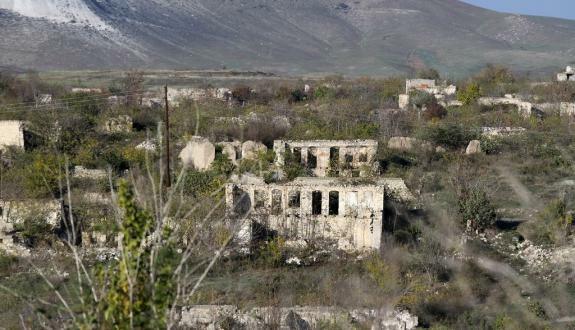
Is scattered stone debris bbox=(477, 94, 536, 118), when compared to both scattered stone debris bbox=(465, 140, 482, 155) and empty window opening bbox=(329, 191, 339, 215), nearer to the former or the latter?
scattered stone debris bbox=(465, 140, 482, 155)

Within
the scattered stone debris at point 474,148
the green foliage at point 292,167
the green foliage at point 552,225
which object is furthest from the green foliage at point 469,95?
the green foliage at point 552,225

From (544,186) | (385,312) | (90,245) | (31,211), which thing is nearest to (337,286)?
(385,312)

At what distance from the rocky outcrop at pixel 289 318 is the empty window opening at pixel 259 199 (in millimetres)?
4361

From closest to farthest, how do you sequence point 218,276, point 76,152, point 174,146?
point 218,276 → point 76,152 → point 174,146

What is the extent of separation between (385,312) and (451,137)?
14.9 meters

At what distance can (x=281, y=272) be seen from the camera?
40.7 feet

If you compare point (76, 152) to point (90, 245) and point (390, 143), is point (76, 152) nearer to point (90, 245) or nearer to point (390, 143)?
point (90, 245)

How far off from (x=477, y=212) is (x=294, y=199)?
421 cm

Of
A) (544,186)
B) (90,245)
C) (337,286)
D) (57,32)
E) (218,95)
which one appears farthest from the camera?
(57,32)

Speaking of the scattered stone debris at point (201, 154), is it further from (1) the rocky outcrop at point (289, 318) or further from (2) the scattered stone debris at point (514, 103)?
(2) the scattered stone debris at point (514, 103)

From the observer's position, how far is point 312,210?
1438cm

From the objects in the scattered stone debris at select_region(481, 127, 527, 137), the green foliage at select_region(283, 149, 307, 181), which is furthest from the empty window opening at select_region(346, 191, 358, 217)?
the scattered stone debris at select_region(481, 127, 527, 137)

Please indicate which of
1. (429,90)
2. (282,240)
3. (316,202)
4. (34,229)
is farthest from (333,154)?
(429,90)

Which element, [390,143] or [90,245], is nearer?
[90,245]
